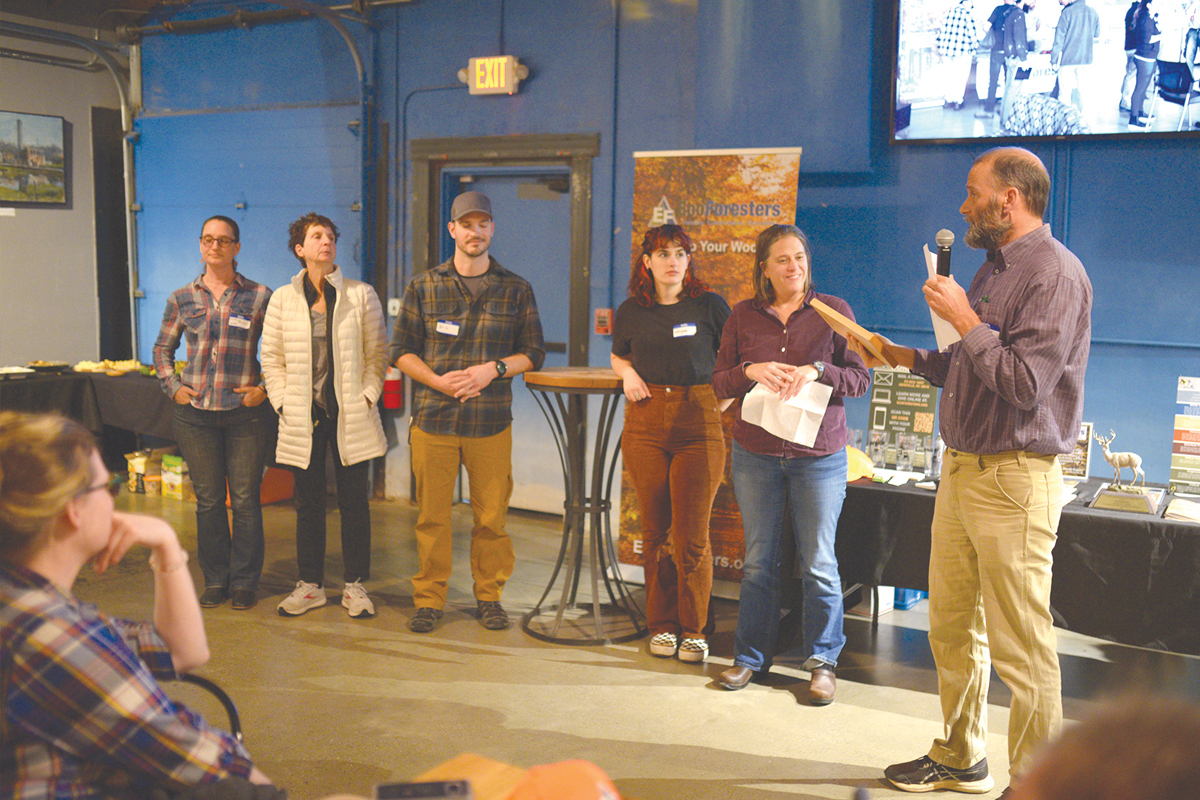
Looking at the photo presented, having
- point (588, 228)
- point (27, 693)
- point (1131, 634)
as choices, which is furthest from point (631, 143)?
point (27, 693)

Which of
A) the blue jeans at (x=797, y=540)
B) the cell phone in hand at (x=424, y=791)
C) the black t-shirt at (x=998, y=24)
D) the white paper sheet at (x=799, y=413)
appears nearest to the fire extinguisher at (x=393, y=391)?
the blue jeans at (x=797, y=540)

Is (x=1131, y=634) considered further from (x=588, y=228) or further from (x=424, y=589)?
(x=588, y=228)

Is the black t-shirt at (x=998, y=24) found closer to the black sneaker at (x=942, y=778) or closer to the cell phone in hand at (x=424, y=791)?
the black sneaker at (x=942, y=778)

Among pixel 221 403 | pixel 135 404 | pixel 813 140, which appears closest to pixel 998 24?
pixel 813 140

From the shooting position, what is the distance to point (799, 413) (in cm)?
319

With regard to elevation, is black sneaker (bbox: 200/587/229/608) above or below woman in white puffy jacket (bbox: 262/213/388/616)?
below

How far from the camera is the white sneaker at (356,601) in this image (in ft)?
13.7

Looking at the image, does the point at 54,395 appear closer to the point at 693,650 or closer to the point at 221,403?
the point at 221,403

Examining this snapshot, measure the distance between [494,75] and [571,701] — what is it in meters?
3.94

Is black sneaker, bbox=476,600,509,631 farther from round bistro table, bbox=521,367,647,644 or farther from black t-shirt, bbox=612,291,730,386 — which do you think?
black t-shirt, bbox=612,291,730,386

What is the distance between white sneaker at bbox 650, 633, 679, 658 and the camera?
374 centimetres

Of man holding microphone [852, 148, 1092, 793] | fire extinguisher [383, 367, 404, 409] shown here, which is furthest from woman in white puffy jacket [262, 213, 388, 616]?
man holding microphone [852, 148, 1092, 793]

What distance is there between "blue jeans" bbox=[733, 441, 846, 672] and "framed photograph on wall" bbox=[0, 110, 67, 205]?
6.13 m

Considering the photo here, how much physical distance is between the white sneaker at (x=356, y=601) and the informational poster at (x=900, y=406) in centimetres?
230
